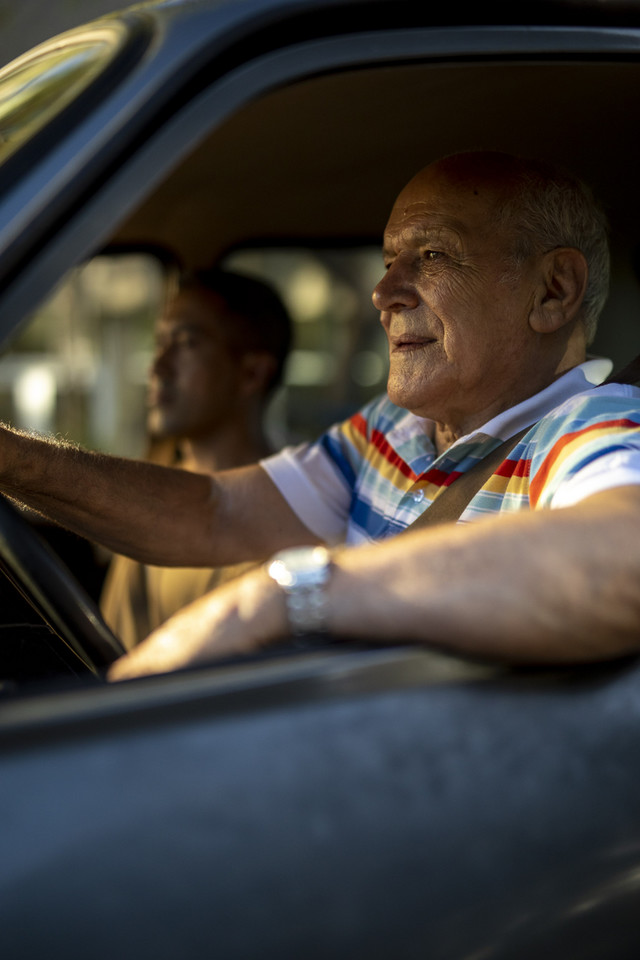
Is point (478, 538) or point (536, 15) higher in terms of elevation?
point (536, 15)

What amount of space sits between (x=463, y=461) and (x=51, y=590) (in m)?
0.77

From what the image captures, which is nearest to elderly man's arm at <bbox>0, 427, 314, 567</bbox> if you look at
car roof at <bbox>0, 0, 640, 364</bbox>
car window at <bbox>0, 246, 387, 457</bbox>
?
car roof at <bbox>0, 0, 640, 364</bbox>

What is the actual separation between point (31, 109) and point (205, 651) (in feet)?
2.30

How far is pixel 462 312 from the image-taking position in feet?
6.54

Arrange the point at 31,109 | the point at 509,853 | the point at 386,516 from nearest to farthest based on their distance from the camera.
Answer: the point at 509,853
the point at 31,109
the point at 386,516

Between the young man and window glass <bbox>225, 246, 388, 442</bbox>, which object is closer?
the young man

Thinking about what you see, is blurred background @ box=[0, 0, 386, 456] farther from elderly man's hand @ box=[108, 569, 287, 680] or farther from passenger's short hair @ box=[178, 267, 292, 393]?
elderly man's hand @ box=[108, 569, 287, 680]

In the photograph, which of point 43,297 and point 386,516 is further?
point 386,516

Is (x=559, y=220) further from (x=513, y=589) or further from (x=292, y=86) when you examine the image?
(x=513, y=589)

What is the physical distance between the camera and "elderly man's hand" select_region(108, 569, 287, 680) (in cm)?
116

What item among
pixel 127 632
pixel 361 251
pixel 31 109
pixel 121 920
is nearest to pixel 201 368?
pixel 361 251

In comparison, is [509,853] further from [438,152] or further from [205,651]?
[438,152]

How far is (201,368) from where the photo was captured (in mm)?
3547

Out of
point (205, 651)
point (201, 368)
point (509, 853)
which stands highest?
point (201, 368)
